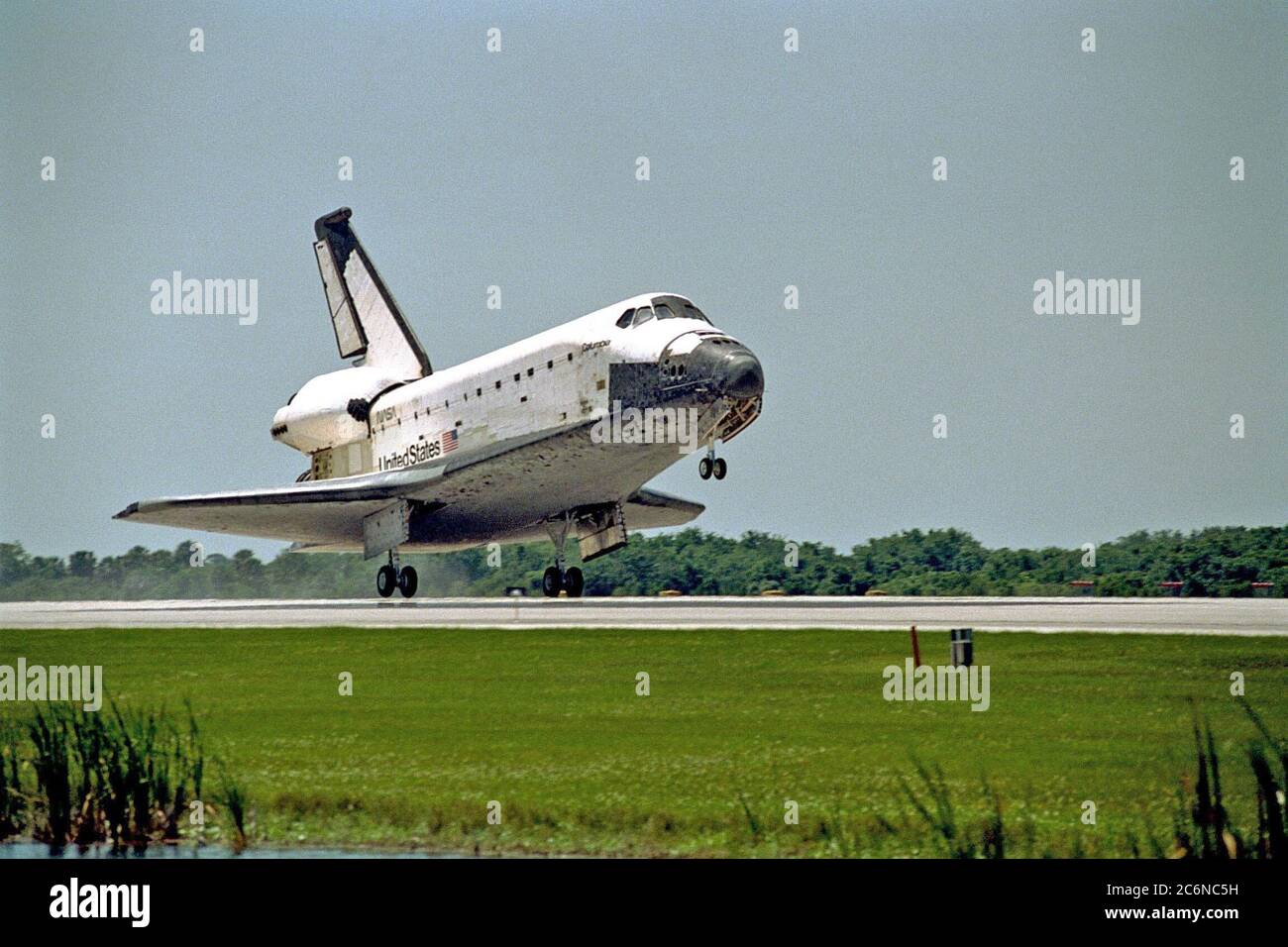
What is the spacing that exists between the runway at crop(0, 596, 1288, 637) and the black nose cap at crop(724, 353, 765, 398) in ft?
11.5

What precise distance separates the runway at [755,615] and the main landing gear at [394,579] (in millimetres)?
2807

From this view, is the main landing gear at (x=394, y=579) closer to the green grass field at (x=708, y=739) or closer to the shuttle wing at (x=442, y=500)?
the shuttle wing at (x=442, y=500)

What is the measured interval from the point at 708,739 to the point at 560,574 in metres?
18.8

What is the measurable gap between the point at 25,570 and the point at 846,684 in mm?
33669

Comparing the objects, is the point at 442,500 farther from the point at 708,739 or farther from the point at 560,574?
the point at 708,739

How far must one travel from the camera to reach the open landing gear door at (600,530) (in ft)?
A: 101

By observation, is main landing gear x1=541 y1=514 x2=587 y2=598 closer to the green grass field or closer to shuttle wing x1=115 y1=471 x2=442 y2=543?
shuttle wing x1=115 y1=471 x2=442 y2=543

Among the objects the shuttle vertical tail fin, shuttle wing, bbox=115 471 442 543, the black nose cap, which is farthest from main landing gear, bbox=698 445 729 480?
the shuttle vertical tail fin

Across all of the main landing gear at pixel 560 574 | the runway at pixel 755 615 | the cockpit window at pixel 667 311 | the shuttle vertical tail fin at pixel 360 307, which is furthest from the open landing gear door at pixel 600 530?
the shuttle vertical tail fin at pixel 360 307

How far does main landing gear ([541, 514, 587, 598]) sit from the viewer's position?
3117 cm

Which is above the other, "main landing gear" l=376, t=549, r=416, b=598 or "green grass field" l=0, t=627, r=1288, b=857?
"main landing gear" l=376, t=549, r=416, b=598

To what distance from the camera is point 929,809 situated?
11.0m
